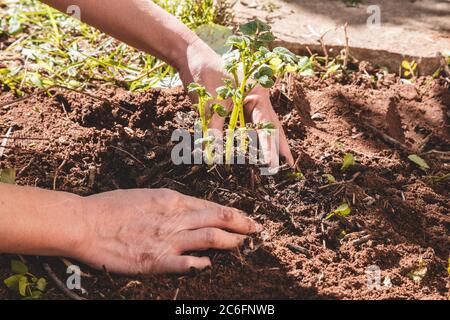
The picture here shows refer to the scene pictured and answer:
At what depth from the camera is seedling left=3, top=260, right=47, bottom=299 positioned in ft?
6.01

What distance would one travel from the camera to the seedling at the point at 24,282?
1832 millimetres

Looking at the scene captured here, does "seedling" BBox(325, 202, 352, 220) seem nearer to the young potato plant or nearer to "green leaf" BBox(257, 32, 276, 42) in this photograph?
the young potato plant

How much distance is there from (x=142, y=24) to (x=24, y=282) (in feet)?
3.45

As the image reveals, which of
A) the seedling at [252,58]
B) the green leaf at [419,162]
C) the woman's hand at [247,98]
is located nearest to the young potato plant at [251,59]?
the seedling at [252,58]

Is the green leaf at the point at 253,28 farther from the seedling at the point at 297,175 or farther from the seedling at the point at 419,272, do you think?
the seedling at the point at 419,272

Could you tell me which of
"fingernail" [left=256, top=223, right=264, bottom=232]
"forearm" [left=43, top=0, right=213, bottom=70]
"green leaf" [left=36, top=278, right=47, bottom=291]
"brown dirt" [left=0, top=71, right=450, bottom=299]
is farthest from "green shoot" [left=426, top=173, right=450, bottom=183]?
"green leaf" [left=36, top=278, right=47, bottom=291]

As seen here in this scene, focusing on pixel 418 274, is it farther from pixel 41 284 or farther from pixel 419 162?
pixel 41 284

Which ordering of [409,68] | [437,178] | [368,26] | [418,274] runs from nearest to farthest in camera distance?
[418,274] < [437,178] < [409,68] < [368,26]

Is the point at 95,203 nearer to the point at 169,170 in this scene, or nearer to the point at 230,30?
the point at 169,170

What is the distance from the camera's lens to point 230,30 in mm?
3098

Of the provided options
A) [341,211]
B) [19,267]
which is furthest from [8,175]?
[341,211]

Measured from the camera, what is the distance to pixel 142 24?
246 cm

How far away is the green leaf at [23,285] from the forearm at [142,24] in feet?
3.21

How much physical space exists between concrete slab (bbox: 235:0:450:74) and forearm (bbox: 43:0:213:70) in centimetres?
81
